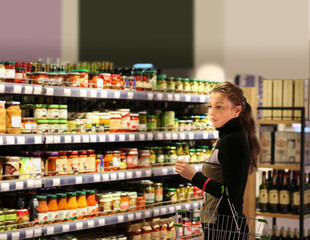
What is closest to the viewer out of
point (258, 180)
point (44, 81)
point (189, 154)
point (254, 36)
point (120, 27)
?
point (44, 81)

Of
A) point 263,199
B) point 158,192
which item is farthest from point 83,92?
point 263,199

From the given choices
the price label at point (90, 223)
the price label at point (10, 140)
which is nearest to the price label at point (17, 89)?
the price label at point (10, 140)

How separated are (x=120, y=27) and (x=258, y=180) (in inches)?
123

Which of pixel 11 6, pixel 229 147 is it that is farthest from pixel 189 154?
pixel 229 147

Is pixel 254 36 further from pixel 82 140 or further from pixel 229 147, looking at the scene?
pixel 229 147

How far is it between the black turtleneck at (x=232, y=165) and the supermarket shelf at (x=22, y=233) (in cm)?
177

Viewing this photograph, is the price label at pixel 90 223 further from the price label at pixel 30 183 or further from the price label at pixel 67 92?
the price label at pixel 67 92

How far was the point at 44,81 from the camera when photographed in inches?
184

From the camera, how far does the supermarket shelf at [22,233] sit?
14.0 feet

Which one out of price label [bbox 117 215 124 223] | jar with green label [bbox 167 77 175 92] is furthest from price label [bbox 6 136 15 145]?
jar with green label [bbox 167 77 175 92]

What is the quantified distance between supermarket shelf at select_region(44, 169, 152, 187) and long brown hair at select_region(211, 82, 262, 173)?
5.79 feet

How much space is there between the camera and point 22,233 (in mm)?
4367

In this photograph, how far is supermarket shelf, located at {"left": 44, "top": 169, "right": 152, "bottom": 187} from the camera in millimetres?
4637

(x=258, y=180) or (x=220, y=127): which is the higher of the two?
(x=220, y=127)
